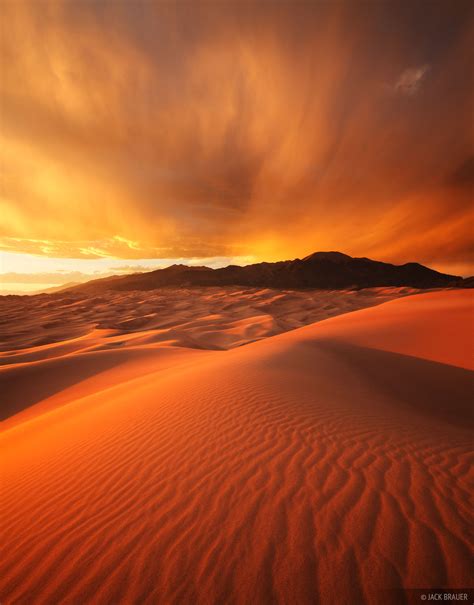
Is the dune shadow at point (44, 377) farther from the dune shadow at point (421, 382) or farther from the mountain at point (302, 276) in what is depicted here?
the mountain at point (302, 276)

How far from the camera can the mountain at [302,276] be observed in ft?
315

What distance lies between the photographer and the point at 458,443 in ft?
9.73

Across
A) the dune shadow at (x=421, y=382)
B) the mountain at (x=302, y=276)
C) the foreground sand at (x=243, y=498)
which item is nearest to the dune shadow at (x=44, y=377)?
the foreground sand at (x=243, y=498)

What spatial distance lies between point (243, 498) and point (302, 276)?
100299 millimetres

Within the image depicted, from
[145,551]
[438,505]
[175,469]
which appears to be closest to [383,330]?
[438,505]

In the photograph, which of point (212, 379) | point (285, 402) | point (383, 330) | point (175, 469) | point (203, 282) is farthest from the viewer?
point (203, 282)

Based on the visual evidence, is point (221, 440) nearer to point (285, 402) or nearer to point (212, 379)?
point (285, 402)

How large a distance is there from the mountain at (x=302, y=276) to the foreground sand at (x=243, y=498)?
88.5 m

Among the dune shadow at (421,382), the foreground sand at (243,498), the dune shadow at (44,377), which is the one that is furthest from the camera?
the dune shadow at (44,377)

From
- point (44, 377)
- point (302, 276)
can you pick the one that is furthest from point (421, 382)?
point (302, 276)

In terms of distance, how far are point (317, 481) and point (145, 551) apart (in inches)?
54.4

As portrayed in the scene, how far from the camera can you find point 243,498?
2.09 metres

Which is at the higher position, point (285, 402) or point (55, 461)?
point (285, 402)

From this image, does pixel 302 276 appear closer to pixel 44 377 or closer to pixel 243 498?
pixel 44 377
